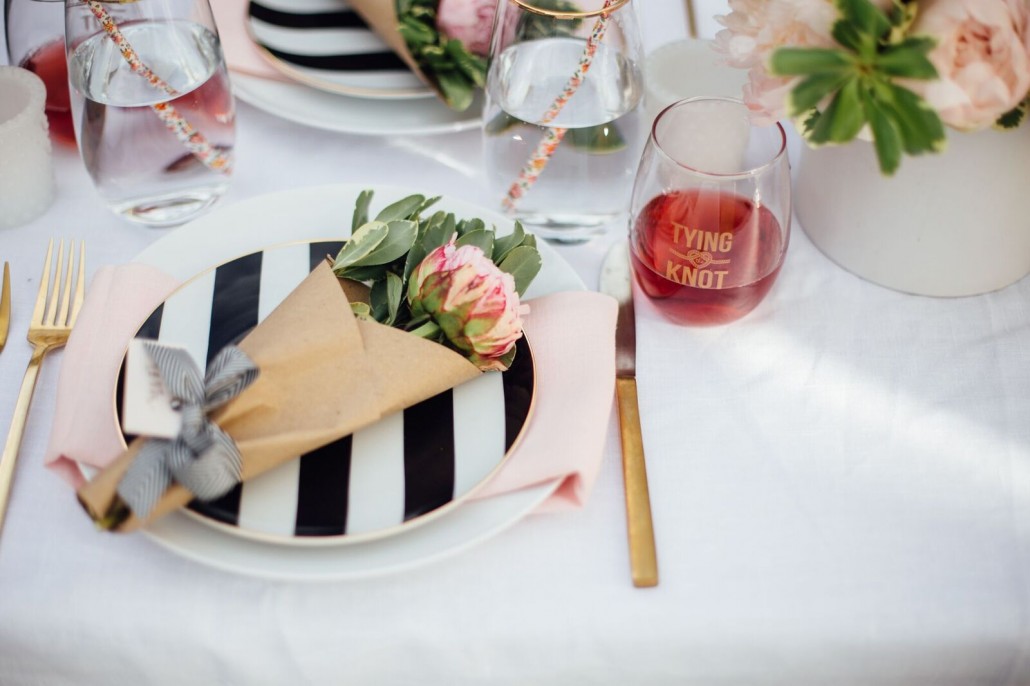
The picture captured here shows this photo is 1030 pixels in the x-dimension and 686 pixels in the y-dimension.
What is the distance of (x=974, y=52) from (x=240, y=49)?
607 millimetres

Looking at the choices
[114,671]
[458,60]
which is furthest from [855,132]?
[114,671]

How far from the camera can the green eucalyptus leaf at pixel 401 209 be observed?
1.94 feet

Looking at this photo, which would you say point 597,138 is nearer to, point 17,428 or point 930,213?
point 930,213

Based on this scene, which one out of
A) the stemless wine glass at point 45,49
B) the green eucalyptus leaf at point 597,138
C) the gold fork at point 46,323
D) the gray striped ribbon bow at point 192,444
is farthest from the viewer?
the stemless wine glass at point 45,49

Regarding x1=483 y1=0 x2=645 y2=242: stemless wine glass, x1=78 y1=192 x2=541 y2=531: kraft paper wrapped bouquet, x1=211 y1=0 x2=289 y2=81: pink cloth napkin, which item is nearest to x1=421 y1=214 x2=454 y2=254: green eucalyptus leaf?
x1=78 y1=192 x2=541 y2=531: kraft paper wrapped bouquet

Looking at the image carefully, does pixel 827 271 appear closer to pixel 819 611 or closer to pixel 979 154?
pixel 979 154

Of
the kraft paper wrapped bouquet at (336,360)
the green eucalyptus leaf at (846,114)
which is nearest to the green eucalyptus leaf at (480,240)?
the kraft paper wrapped bouquet at (336,360)

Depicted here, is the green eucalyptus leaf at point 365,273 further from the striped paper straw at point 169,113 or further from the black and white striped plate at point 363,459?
the striped paper straw at point 169,113

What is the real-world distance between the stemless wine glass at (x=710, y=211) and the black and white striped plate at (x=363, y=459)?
13 cm

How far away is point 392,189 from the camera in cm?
67

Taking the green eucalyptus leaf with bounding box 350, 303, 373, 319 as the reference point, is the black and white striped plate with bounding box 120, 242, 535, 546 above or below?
below

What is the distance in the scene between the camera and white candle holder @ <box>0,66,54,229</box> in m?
0.67

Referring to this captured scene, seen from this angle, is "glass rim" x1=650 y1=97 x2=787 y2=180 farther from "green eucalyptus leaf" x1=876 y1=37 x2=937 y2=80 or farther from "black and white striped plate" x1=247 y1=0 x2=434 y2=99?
"black and white striped plate" x1=247 y1=0 x2=434 y2=99

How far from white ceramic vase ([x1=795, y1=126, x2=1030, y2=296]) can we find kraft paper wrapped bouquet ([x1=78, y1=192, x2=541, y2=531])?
0.25 meters
